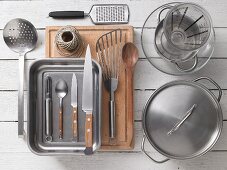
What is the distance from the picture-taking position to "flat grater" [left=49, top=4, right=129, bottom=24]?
0.81m

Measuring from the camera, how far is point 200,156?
0.82 m

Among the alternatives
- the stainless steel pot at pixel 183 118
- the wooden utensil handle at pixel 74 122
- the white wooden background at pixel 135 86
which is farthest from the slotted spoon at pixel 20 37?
the stainless steel pot at pixel 183 118

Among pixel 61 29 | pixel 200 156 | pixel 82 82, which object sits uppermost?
pixel 61 29

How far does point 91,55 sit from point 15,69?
165mm

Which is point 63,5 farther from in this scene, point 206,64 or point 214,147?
point 214,147

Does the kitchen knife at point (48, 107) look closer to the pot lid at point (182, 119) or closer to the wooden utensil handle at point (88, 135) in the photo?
the wooden utensil handle at point (88, 135)

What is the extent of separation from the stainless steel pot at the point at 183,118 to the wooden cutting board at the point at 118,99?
0.05m

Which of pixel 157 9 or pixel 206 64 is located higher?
pixel 157 9

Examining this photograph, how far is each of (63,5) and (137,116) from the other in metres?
0.28

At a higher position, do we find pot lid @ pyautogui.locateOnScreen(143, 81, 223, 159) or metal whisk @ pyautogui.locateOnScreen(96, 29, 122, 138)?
metal whisk @ pyautogui.locateOnScreen(96, 29, 122, 138)

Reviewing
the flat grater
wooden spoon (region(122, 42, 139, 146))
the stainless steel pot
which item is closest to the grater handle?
the flat grater

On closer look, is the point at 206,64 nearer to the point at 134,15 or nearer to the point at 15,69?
the point at 134,15

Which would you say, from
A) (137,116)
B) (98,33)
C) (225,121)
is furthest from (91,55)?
(225,121)

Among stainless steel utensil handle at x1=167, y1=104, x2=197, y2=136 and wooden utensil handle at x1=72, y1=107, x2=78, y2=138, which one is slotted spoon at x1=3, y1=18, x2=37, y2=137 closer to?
wooden utensil handle at x1=72, y1=107, x2=78, y2=138
